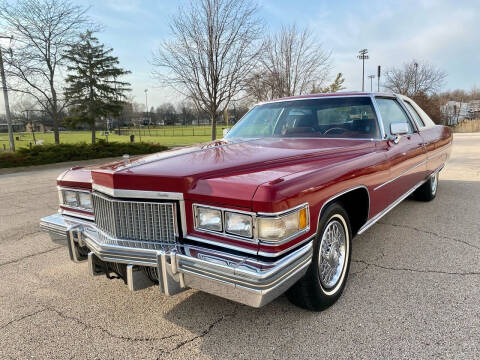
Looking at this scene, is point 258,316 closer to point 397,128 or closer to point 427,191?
point 397,128

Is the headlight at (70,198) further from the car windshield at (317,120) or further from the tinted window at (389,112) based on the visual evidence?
the tinted window at (389,112)

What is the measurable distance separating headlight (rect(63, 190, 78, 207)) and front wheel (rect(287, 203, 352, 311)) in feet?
6.63

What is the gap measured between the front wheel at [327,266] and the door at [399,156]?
0.69 metres

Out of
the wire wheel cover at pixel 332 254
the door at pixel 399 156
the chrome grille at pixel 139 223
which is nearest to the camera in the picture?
the chrome grille at pixel 139 223

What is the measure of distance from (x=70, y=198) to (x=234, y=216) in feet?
5.97

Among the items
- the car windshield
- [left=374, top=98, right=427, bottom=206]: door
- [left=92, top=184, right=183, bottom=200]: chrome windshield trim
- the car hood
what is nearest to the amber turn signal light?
the car hood

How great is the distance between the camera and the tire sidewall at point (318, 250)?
7.37 ft

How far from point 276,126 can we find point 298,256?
2.28 metres

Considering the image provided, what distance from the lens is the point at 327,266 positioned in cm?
257

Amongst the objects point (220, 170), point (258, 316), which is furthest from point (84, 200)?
point (258, 316)

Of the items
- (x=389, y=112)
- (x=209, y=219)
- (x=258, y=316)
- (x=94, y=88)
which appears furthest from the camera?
(x=94, y=88)

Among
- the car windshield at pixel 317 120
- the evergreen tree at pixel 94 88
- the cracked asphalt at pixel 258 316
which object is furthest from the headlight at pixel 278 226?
the evergreen tree at pixel 94 88

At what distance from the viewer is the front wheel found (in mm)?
2262

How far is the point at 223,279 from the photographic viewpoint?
1.84 m
